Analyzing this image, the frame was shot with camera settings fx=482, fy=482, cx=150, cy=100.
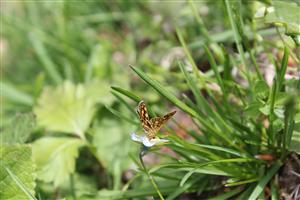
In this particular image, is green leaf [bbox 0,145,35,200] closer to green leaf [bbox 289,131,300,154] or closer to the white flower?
the white flower

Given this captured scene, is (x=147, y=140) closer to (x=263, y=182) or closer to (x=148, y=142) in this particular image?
(x=148, y=142)

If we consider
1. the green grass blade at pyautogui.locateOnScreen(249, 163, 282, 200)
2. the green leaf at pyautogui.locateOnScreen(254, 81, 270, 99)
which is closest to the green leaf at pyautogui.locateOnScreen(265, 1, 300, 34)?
the green leaf at pyautogui.locateOnScreen(254, 81, 270, 99)


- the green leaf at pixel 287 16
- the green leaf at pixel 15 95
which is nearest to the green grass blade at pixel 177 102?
the green leaf at pixel 287 16

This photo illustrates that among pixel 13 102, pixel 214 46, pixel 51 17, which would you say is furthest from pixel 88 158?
pixel 51 17

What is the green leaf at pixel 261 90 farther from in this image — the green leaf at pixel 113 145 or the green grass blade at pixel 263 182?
the green leaf at pixel 113 145

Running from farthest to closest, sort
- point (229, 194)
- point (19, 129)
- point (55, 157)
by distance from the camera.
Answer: point (55, 157) < point (19, 129) < point (229, 194)

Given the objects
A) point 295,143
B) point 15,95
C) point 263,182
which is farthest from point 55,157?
point 295,143
